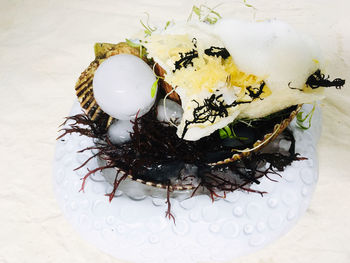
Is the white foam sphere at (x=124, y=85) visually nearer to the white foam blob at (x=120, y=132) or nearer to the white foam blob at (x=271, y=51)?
the white foam blob at (x=120, y=132)

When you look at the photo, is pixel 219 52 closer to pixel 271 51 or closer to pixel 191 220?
pixel 271 51

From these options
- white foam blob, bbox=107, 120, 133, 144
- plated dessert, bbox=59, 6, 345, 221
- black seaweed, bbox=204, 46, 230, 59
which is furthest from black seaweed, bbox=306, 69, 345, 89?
white foam blob, bbox=107, 120, 133, 144

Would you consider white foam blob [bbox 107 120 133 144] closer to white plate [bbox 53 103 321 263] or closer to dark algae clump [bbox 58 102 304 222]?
dark algae clump [bbox 58 102 304 222]

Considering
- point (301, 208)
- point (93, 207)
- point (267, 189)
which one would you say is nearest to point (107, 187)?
point (93, 207)

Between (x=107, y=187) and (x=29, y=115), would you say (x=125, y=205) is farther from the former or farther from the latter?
(x=29, y=115)

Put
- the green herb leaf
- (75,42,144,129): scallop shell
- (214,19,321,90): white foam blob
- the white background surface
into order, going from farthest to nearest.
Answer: the white background surface → (75,42,144,129): scallop shell → the green herb leaf → (214,19,321,90): white foam blob

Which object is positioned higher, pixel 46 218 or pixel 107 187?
pixel 107 187

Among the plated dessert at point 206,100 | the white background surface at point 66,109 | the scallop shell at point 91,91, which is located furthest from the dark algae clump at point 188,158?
the white background surface at point 66,109
